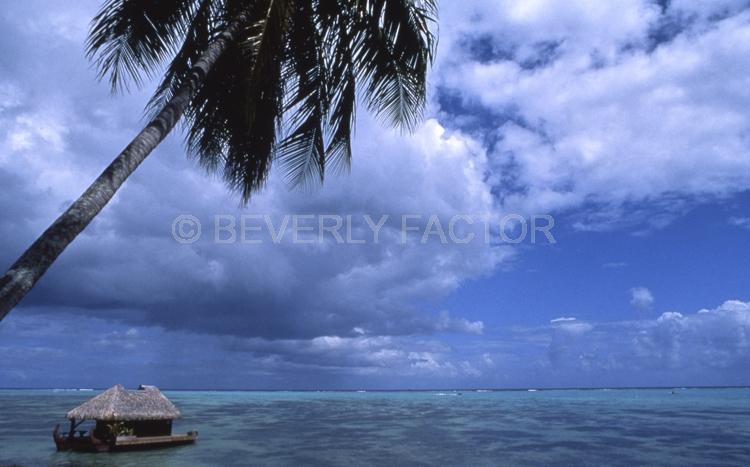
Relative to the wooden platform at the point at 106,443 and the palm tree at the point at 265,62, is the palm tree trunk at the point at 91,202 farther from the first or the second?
the wooden platform at the point at 106,443

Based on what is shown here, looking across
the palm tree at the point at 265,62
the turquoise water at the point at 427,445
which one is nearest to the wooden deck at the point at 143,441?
the turquoise water at the point at 427,445

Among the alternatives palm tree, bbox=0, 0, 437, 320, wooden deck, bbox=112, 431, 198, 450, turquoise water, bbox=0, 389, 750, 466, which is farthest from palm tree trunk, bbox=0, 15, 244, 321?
wooden deck, bbox=112, 431, 198, 450

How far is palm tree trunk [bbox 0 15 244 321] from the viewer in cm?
367

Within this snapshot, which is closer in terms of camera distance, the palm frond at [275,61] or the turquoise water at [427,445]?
the palm frond at [275,61]

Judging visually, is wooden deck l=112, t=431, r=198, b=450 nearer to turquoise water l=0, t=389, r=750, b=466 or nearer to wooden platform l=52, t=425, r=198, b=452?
wooden platform l=52, t=425, r=198, b=452

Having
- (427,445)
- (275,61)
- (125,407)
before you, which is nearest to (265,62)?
(275,61)

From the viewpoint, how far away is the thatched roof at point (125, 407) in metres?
21.6

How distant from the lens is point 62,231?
4035 millimetres

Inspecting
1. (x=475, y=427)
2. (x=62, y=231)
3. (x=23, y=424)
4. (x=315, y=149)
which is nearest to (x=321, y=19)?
(x=315, y=149)

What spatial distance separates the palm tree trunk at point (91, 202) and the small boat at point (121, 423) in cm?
2046

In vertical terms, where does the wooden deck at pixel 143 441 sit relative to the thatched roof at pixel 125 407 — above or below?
below

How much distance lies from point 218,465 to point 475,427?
73.6 feet

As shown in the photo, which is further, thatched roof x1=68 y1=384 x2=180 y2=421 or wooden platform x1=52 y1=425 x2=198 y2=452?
wooden platform x1=52 y1=425 x2=198 y2=452

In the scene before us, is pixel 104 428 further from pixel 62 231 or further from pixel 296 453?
pixel 62 231
